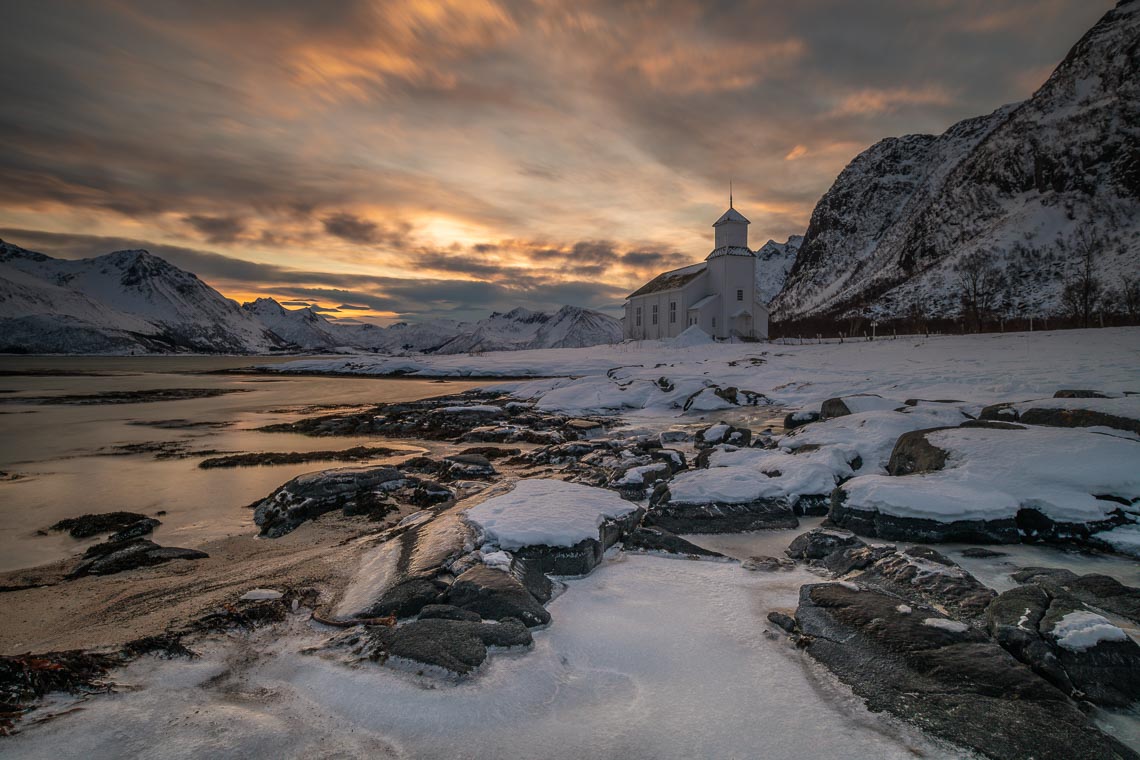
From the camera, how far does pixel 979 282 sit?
56344 mm

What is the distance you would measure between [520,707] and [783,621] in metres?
2.32

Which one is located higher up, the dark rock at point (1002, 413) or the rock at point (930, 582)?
the dark rock at point (1002, 413)

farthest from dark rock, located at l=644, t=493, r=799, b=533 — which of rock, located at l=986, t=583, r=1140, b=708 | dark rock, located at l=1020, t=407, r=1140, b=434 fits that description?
dark rock, located at l=1020, t=407, r=1140, b=434

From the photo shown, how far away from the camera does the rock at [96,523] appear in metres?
7.70

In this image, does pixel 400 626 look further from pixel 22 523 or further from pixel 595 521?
pixel 22 523

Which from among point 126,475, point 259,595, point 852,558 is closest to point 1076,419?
point 852,558

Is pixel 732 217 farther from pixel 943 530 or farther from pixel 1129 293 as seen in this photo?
pixel 943 530

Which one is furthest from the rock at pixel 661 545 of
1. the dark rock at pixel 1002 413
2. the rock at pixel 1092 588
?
the dark rock at pixel 1002 413

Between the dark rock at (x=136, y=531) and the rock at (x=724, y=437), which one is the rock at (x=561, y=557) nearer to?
the dark rock at (x=136, y=531)

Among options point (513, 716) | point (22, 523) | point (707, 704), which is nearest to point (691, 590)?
point (707, 704)

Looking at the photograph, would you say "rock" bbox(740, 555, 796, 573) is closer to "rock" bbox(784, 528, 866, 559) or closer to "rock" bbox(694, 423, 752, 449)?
"rock" bbox(784, 528, 866, 559)

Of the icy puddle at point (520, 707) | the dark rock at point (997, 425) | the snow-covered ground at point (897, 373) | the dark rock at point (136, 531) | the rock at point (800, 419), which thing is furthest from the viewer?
the snow-covered ground at point (897, 373)

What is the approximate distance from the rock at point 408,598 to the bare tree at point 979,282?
58826 mm

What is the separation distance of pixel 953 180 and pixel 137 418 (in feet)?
333
